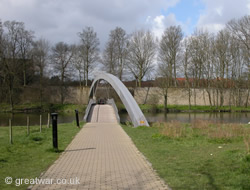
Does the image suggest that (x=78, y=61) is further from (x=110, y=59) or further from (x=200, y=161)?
(x=200, y=161)

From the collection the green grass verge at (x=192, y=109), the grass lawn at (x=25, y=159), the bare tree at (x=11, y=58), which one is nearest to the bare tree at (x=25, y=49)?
the bare tree at (x=11, y=58)

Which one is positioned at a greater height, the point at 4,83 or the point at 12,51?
the point at 12,51

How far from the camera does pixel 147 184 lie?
471 cm

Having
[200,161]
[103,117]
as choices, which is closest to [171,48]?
[103,117]

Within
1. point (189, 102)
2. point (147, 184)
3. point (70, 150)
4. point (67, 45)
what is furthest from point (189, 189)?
point (67, 45)

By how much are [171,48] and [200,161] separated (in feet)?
121

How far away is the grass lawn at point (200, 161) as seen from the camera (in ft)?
15.4

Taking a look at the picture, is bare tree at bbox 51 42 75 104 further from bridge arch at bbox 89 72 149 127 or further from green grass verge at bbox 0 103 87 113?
bridge arch at bbox 89 72 149 127

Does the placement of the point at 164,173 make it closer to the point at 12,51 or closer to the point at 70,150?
the point at 70,150

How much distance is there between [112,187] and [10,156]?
376 centimetres

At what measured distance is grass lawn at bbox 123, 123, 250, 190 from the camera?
15.4 ft

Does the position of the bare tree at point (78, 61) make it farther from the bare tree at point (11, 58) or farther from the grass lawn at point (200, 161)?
the grass lawn at point (200, 161)

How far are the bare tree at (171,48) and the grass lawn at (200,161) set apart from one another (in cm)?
3194

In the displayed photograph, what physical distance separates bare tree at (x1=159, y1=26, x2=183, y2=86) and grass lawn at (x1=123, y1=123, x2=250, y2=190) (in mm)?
31942
